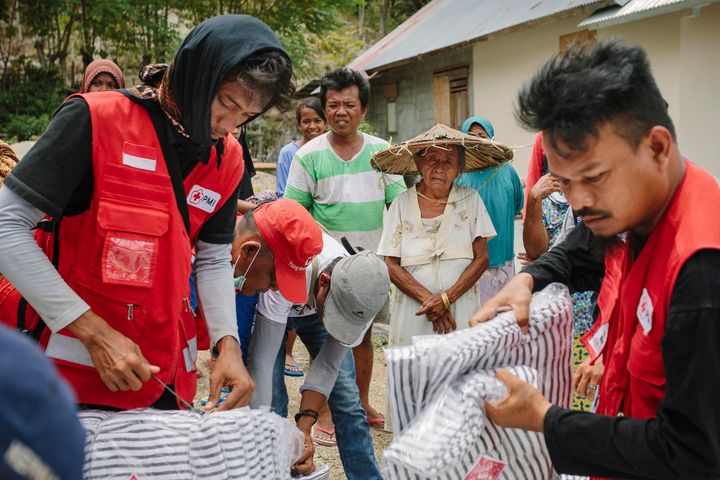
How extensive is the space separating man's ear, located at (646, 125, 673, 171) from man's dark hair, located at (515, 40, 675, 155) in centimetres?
2

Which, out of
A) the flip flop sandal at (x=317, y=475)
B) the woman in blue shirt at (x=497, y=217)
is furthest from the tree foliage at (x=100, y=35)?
the flip flop sandal at (x=317, y=475)

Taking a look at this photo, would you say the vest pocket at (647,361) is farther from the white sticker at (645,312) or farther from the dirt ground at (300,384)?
the dirt ground at (300,384)

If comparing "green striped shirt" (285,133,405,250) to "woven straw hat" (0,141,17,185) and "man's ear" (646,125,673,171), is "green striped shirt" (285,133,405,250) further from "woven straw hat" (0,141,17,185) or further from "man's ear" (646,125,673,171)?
"man's ear" (646,125,673,171)

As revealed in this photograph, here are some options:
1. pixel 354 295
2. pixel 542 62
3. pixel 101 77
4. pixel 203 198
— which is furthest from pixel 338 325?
pixel 542 62

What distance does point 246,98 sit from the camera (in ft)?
5.86

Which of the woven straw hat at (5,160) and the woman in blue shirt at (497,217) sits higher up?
the woven straw hat at (5,160)

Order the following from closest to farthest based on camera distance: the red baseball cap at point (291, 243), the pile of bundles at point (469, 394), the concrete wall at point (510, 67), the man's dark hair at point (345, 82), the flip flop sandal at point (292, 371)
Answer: the pile of bundles at point (469, 394)
the red baseball cap at point (291, 243)
the man's dark hair at point (345, 82)
the flip flop sandal at point (292, 371)
the concrete wall at point (510, 67)

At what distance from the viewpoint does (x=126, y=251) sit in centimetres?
163

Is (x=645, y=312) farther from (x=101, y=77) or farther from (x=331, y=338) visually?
(x=101, y=77)

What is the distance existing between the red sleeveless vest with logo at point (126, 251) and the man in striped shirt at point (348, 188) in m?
2.46

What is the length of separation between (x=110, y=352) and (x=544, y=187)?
8.20 feet

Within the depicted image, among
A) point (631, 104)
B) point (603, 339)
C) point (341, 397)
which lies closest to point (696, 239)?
point (631, 104)

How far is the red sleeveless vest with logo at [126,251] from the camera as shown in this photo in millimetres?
1625

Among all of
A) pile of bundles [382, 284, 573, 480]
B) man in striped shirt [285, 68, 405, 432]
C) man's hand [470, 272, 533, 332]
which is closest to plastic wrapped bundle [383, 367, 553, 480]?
pile of bundles [382, 284, 573, 480]
